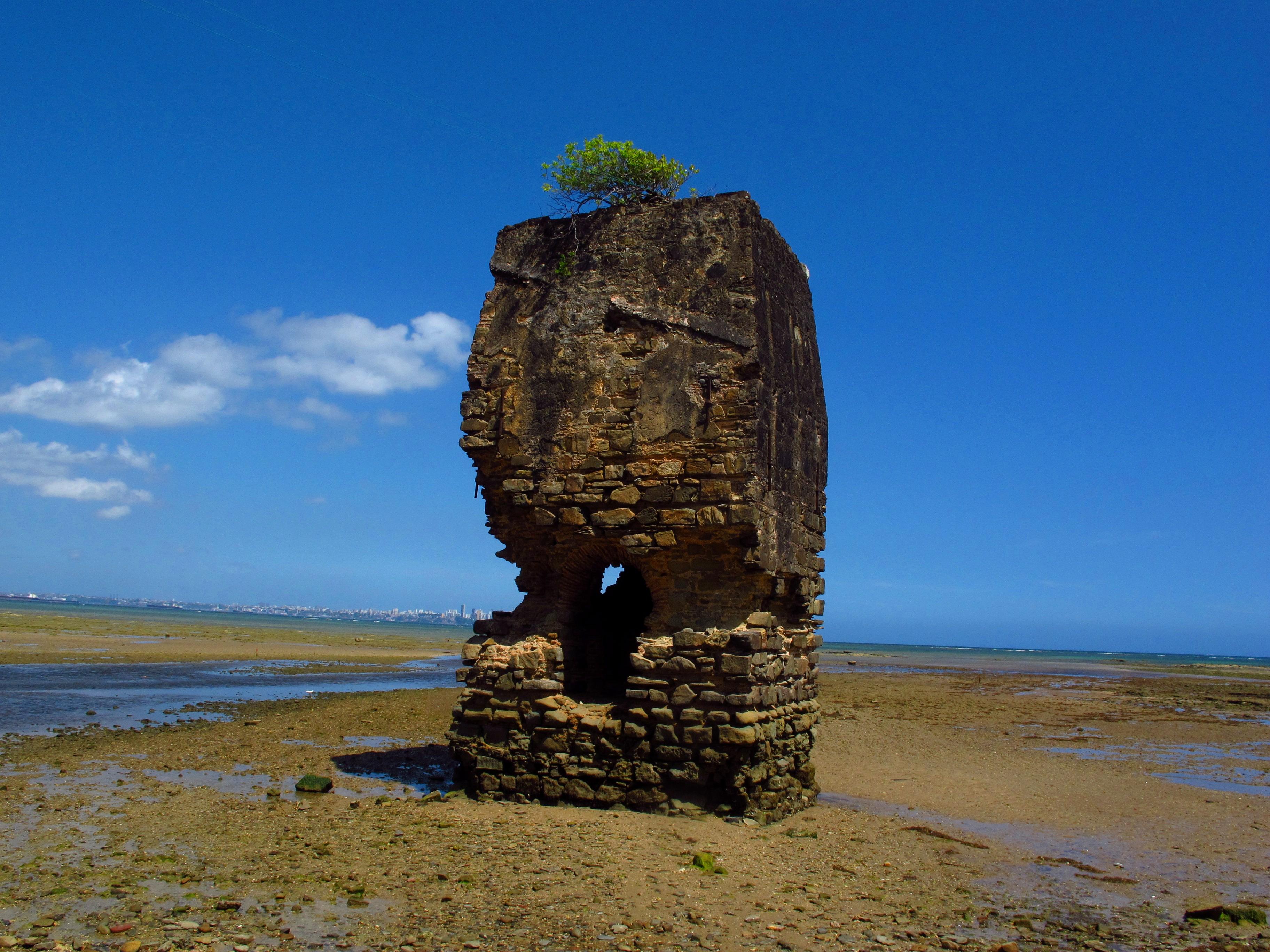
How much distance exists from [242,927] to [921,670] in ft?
144

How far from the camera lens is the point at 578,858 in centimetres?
661

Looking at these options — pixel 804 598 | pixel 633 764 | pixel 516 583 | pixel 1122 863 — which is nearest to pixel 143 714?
pixel 516 583

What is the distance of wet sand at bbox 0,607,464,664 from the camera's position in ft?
100.0

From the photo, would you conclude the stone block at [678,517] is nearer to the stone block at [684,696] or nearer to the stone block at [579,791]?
the stone block at [684,696]

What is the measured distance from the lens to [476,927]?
5203 millimetres

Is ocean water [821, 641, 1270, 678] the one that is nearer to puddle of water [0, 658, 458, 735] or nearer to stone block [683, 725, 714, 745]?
puddle of water [0, 658, 458, 735]

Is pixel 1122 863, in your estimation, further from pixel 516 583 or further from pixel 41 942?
pixel 41 942

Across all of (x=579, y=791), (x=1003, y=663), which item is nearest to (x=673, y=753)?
(x=579, y=791)

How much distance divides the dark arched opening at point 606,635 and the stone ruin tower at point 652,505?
0.20ft

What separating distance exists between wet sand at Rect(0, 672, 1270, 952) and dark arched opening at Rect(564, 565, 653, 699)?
1.81 meters

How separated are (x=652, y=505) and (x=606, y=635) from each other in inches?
97.7

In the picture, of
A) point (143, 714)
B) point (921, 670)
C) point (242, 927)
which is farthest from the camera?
→ point (921, 670)

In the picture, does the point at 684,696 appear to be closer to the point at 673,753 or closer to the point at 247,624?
the point at 673,753

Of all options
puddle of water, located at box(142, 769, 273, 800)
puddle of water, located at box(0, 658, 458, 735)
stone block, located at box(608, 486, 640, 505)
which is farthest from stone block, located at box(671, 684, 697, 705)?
puddle of water, located at box(0, 658, 458, 735)
